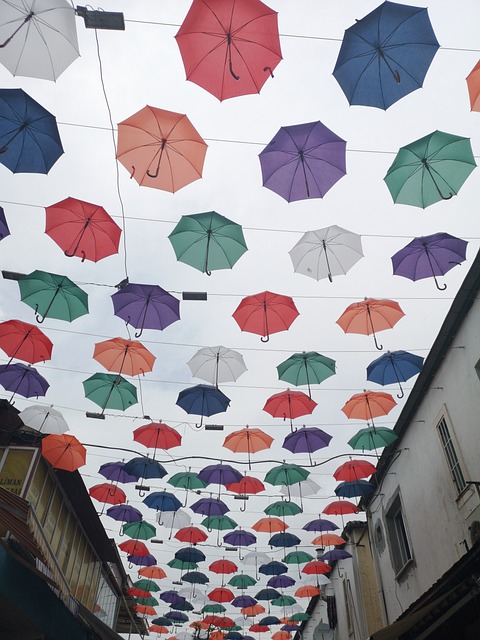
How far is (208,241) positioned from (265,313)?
→ 205 centimetres

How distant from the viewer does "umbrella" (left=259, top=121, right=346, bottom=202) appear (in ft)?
22.4

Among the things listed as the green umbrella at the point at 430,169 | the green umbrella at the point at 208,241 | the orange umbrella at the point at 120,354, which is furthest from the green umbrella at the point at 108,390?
the green umbrella at the point at 430,169

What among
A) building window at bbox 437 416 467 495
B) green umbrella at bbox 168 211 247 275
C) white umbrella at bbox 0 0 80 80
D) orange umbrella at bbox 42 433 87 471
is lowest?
building window at bbox 437 416 467 495

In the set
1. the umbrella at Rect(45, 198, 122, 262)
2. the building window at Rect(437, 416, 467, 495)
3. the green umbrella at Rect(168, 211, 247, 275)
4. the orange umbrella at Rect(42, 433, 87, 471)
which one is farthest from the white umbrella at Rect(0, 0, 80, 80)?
the building window at Rect(437, 416, 467, 495)

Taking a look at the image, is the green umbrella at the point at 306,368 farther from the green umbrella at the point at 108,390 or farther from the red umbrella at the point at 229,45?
the red umbrella at the point at 229,45

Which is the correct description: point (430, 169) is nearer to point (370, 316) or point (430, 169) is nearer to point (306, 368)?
point (370, 316)

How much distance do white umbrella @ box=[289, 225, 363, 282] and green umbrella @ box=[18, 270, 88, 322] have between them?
13.7 ft

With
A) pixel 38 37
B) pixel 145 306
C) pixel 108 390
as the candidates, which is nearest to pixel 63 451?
pixel 108 390

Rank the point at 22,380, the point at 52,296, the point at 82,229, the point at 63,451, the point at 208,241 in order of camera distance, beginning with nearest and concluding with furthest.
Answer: the point at 82,229
the point at 208,241
the point at 52,296
the point at 22,380
the point at 63,451

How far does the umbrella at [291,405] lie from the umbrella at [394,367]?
5.55 feet

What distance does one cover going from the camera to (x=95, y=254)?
26.8 ft

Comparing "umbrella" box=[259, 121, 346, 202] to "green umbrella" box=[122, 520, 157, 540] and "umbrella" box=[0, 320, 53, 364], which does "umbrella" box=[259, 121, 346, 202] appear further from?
"green umbrella" box=[122, 520, 157, 540]

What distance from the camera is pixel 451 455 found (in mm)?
9531

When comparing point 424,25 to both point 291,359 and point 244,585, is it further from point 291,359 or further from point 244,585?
point 244,585
